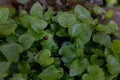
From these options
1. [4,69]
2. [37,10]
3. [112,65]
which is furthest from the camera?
[37,10]

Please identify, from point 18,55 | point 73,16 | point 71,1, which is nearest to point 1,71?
point 18,55

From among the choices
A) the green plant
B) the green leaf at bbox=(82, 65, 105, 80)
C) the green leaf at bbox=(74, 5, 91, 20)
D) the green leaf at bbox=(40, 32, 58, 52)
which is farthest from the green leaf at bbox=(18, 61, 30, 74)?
the green leaf at bbox=(74, 5, 91, 20)

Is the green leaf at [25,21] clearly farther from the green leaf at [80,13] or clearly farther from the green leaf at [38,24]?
the green leaf at [80,13]

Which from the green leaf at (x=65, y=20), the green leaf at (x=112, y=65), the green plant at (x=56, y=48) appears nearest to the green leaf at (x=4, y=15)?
the green plant at (x=56, y=48)

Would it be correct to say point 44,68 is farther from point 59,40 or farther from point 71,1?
point 71,1

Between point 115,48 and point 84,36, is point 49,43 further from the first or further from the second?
point 115,48

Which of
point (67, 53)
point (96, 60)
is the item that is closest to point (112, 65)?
point (96, 60)
